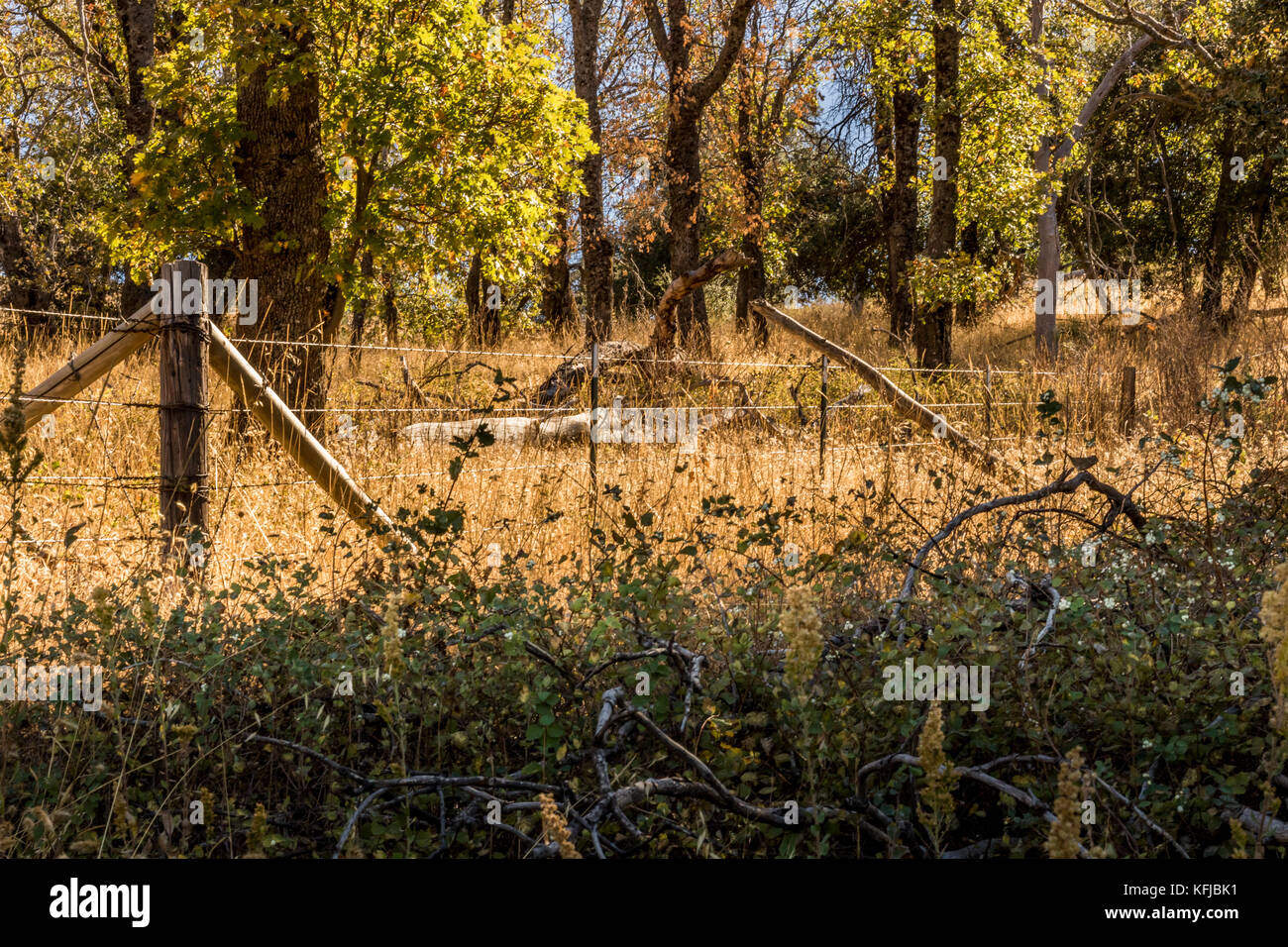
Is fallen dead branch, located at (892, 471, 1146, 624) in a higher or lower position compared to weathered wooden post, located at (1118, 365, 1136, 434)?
lower

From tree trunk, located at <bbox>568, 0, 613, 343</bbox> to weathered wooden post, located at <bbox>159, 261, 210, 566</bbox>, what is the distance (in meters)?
9.57

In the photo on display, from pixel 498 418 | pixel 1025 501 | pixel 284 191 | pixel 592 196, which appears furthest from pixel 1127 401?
pixel 592 196

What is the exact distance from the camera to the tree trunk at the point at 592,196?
15711mm

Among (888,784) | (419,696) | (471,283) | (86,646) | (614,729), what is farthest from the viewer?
(471,283)

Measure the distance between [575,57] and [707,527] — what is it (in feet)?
39.1

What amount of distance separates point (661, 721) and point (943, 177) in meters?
13.5

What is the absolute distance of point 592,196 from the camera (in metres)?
16.9

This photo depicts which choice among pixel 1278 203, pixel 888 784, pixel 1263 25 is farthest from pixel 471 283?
pixel 888 784

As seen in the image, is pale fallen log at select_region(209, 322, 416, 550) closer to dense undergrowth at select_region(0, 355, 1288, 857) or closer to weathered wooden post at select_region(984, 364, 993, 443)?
dense undergrowth at select_region(0, 355, 1288, 857)

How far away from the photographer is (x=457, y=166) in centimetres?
1016

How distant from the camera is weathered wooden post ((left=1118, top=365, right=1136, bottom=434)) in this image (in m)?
10.9

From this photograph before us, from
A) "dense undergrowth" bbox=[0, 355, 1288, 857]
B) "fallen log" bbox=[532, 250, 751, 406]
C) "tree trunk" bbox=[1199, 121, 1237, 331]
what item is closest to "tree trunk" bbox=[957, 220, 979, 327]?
"tree trunk" bbox=[1199, 121, 1237, 331]

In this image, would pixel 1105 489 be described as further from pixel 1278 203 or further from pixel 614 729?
pixel 1278 203

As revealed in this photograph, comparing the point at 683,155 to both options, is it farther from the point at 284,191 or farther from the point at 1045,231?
the point at 1045,231
